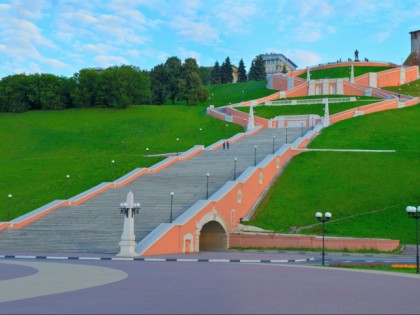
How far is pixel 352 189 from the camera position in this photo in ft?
137

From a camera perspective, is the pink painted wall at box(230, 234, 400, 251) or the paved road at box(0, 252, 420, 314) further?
the pink painted wall at box(230, 234, 400, 251)

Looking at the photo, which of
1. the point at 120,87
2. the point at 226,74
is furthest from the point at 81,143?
the point at 226,74

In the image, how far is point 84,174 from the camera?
47.2 m

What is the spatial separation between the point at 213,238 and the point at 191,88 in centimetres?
5126

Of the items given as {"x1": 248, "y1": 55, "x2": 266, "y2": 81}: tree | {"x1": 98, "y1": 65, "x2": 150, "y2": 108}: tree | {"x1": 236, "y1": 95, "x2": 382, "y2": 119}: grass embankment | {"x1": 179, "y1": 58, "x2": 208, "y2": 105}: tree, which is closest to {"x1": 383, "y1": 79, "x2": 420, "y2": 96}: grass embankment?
{"x1": 236, "y1": 95, "x2": 382, "y2": 119}: grass embankment

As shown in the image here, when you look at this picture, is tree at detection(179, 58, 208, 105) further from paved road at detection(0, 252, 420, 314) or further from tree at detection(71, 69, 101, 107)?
paved road at detection(0, 252, 420, 314)

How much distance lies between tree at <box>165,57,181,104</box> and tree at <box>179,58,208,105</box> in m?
2.97

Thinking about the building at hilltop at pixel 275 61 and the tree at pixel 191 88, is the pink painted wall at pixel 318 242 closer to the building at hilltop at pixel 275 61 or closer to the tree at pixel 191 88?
the tree at pixel 191 88

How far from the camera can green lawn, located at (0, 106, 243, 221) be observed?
44844 millimetres

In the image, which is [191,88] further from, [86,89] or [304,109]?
[304,109]

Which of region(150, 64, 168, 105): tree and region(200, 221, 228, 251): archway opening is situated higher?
region(150, 64, 168, 105): tree

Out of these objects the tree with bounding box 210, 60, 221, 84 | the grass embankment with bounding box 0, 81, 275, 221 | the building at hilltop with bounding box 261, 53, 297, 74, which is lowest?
the grass embankment with bounding box 0, 81, 275, 221

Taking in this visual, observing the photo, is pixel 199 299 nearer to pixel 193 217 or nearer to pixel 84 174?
pixel 193 217

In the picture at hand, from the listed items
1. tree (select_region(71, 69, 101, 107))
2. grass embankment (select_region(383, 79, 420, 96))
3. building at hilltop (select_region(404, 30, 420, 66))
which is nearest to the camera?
tree (select_region(71, 69, 101, 107))
